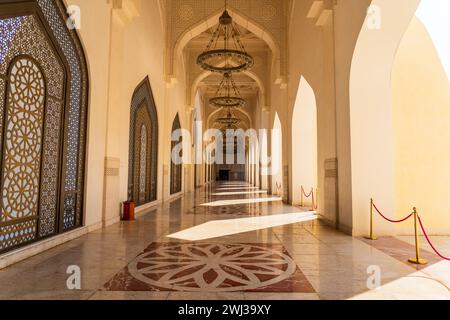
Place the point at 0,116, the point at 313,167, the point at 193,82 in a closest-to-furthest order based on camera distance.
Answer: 1. the point at 0,116
2. the point at 313,167
3. the point at 193,82

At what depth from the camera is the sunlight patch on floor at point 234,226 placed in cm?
403

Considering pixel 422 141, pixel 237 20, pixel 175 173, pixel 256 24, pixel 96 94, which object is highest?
pixel 237 20

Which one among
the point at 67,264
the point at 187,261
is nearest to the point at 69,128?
the point at 67,264

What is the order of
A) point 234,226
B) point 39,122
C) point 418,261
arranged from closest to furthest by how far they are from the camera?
point 418,261 < point 39,122 < point 234,226

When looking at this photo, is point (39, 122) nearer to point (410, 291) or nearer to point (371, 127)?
point (410, 291)

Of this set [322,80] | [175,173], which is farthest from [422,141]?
[175,173]

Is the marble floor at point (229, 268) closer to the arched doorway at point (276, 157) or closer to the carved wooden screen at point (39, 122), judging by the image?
the carved wooden screen at point (39, 122)

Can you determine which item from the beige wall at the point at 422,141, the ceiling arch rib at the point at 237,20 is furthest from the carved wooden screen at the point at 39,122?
the ceiling arch rib at the point at 237,20

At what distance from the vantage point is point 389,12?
3729 millimetres

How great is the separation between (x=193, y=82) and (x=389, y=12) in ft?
31.5

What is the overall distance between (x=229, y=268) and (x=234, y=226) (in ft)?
7.12

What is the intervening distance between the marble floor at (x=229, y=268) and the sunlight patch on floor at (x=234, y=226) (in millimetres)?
39

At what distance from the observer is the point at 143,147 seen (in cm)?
705

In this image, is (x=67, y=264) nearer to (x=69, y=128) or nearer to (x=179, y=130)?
(x=69, y=128)
